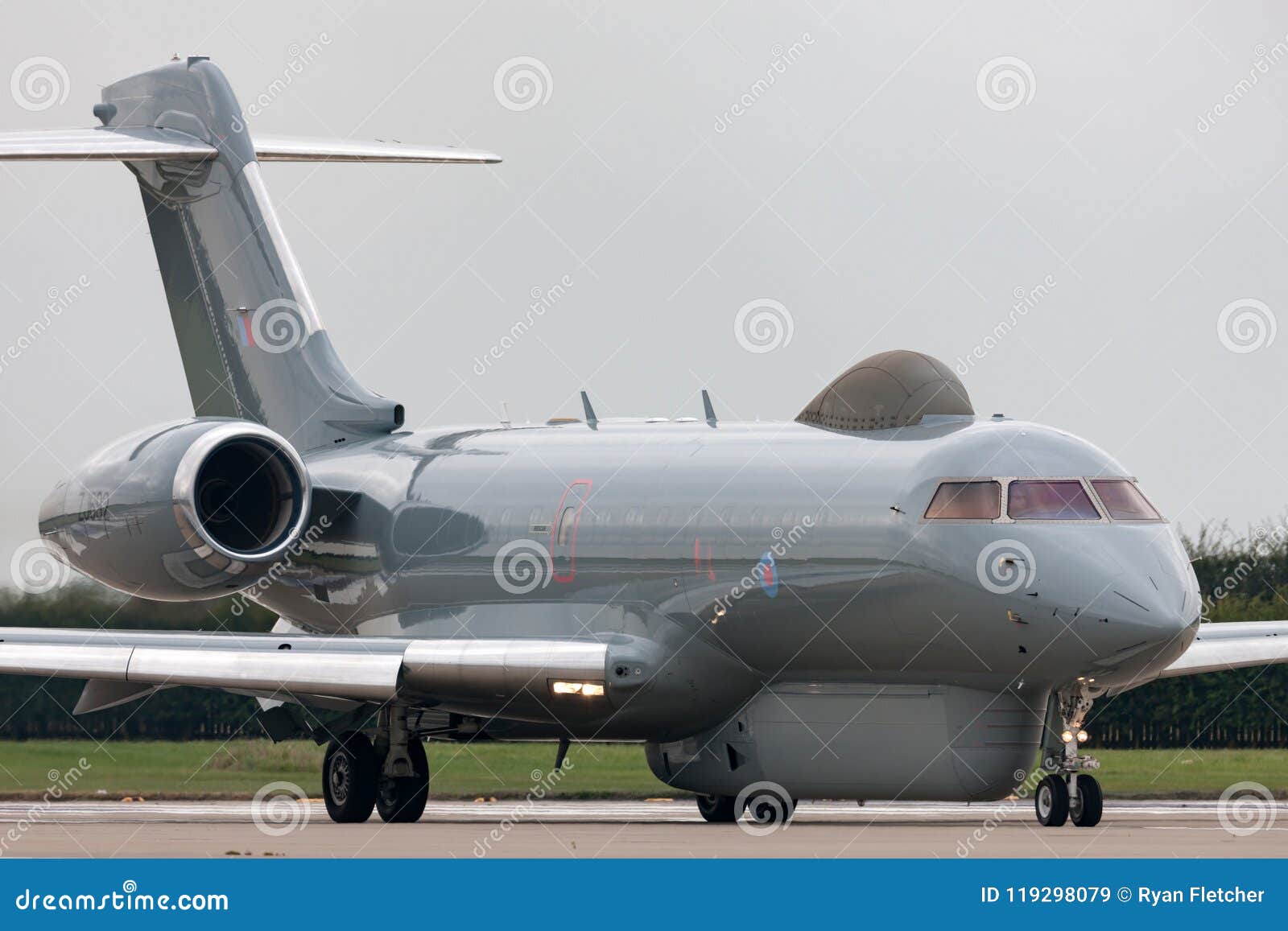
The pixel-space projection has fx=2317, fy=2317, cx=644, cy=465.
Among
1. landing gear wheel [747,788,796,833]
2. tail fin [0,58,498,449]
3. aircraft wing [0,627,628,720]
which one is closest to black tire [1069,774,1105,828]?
landing gear wheel [747,788,796,833]

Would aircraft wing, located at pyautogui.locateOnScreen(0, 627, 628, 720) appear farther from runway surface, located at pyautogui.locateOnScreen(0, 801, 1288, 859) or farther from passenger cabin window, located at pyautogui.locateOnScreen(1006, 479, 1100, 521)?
passenger cabin window, located at pyautogui.locateOnScreen(1006, 479, 1100, 521)

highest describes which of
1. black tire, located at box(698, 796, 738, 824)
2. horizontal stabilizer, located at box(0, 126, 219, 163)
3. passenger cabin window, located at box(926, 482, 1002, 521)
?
horizontal stabilizer, located at box(0, 126, 219, 163)

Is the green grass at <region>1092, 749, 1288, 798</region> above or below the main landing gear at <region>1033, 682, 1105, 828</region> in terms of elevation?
below

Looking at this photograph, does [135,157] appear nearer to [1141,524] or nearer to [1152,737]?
[1141,524]

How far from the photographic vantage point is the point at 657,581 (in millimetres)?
23297

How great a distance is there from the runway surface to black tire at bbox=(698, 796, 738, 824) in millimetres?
179

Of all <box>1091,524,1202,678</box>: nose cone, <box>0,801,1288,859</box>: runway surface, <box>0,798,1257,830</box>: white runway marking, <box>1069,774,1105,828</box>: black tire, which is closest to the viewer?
<box>0,801,1288,859</box>: runway surface

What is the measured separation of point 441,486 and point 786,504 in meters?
5.29

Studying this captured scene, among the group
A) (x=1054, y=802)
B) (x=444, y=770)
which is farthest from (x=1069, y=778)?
(x=444, y=770)

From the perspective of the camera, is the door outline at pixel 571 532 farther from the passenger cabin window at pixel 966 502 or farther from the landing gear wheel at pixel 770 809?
the passenger cabin window at pixel 966 502

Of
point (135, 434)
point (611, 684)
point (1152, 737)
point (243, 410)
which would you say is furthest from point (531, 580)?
point (1152, 737)

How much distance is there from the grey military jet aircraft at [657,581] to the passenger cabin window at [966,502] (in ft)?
0.09

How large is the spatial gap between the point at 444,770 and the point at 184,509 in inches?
394

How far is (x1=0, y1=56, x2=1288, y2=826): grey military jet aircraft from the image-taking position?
68.5 feet
